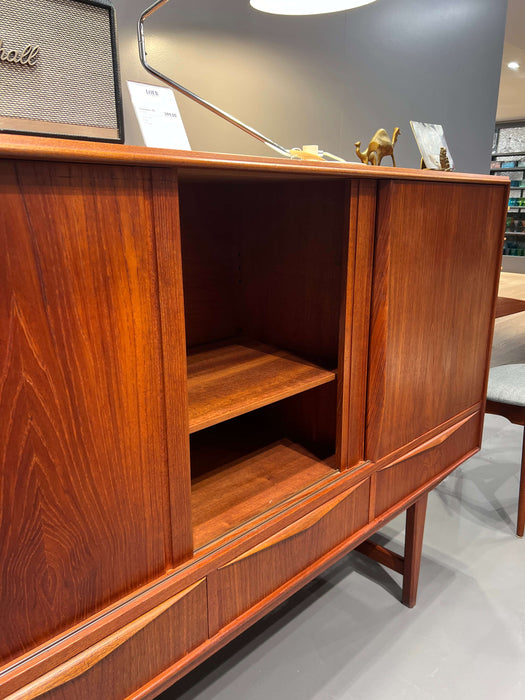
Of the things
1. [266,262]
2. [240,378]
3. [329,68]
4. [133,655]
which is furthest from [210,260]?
[329,68]

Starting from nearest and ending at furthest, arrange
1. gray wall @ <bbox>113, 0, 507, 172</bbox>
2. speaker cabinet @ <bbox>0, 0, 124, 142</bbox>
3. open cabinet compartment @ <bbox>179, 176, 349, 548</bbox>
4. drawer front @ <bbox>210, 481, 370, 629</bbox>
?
speaker cabinet @ <bbox>0, 0, 124, 142</bbox> < drawer front @ <bbox>210, 481, 370, 629</bbox> < open cabinet compartment @ <bbox>179, 176, 349, 548</bbox> < gray wall @ <bbox>113, 0, 507, 172</bbox>

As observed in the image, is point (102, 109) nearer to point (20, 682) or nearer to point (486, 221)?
→ point (20, 682)

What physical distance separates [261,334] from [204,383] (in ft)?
1.07

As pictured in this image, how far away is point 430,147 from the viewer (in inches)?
52.1

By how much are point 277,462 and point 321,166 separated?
23.4 inches

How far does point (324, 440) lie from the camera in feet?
3.75

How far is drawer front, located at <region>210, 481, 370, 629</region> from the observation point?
818 mm

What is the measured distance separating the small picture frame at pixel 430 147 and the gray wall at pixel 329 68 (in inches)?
19.2

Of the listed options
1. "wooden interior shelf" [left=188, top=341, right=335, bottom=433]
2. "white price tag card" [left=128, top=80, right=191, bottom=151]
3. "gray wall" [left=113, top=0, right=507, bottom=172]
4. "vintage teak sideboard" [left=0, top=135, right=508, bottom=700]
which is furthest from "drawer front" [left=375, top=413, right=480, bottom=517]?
"gray wall" [left=113, top=0, right=507, bottom=172]

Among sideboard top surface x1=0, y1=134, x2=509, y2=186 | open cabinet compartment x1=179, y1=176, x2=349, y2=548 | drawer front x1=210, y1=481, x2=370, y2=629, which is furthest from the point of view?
open cabinet compartment x1=179, y1=176, x2=349, y2=548

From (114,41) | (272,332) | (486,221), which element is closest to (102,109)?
(114,41)

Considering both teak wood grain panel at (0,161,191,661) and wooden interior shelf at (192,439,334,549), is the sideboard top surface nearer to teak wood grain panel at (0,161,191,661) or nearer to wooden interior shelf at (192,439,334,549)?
teak wood grain panel at (0,161,191,661)

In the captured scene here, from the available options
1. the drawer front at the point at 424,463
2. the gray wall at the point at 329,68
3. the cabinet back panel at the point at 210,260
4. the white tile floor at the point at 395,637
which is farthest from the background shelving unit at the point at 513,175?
the cabinet back panel at the point at 210,260

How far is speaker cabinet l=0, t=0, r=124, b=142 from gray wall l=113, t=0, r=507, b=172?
0.59m
